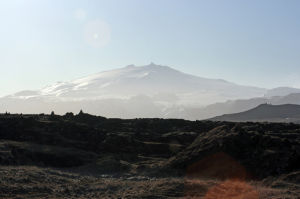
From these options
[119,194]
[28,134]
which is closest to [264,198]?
[119,194]

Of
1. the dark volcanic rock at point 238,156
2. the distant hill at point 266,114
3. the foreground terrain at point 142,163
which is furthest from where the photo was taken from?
the distant hill at point 266,114

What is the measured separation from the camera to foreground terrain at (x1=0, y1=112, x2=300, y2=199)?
2392cm

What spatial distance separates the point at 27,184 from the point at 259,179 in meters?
16.1

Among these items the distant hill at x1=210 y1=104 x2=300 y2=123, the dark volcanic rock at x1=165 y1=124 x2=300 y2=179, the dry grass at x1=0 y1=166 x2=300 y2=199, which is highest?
the distant hill at x1=210 y1=104 x2=300 y2=123

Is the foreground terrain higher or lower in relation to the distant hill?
lower

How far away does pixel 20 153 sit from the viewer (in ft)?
120

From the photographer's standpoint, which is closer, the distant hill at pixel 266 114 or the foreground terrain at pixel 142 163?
the foreground terrain at pixel 142 163

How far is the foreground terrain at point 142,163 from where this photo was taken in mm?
23922

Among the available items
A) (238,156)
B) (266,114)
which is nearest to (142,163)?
(238,156)

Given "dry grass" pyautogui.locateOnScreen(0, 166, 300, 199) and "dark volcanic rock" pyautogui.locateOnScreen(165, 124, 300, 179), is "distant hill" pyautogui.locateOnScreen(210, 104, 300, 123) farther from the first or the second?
"dry grass" pyautogui.locateOnScreen(0, 166, 300, 199)

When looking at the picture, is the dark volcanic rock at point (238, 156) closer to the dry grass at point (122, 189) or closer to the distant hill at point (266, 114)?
the dry grass at point (122, 189)

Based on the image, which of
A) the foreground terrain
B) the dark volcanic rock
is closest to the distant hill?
the foreground terrain

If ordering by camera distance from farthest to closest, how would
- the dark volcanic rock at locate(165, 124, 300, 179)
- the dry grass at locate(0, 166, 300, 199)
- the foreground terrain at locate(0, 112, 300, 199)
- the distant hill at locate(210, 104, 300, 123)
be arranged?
the distant hill at locate(210, 104, 300, 123) → the dark volcanic rock at locate(165, 124, 300, 179) → the foreground terrain at locate(0, 112, 300, 199) → the dry grass at locate(0, 166, 300, 199)

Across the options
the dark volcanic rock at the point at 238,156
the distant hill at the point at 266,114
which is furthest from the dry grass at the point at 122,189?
the distant hill at the point at 266,114
